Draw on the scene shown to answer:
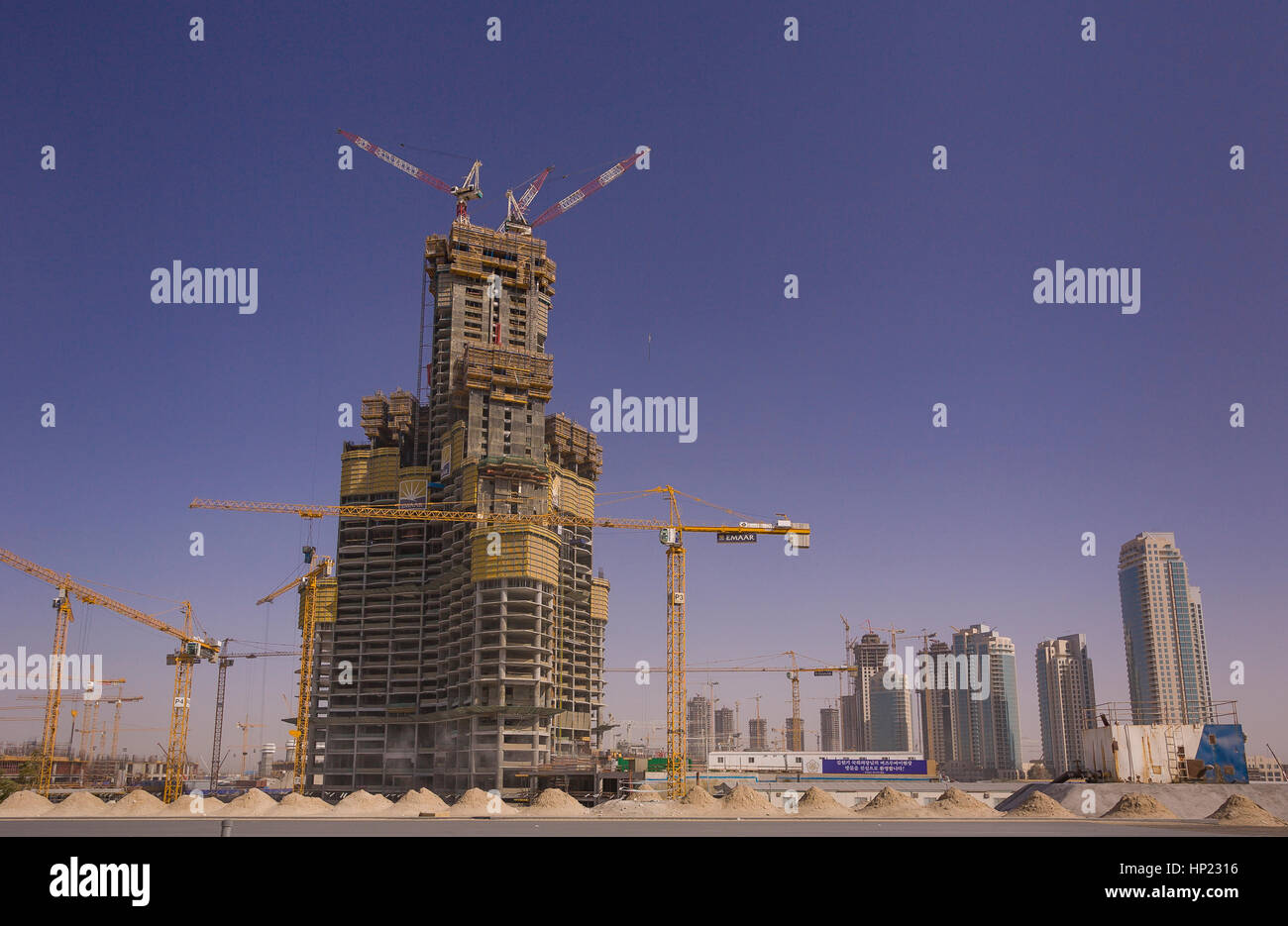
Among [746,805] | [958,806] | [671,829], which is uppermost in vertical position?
[671,829]

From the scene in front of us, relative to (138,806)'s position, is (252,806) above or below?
above

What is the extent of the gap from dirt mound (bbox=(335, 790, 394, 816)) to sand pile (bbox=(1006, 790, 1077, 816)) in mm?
65772

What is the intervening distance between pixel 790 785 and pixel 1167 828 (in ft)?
368

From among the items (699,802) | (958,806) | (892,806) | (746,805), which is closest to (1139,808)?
(958,806)

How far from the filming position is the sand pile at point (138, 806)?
112 metres

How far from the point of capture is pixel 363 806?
356 ft

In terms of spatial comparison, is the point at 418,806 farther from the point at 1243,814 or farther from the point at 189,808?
the point at 1243,814

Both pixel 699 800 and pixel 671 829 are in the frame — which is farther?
pixel 699 800

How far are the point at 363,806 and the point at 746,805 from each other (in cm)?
4252

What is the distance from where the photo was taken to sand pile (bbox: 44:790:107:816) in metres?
109

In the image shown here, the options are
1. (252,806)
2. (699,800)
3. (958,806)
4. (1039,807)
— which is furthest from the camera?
(699,800)
